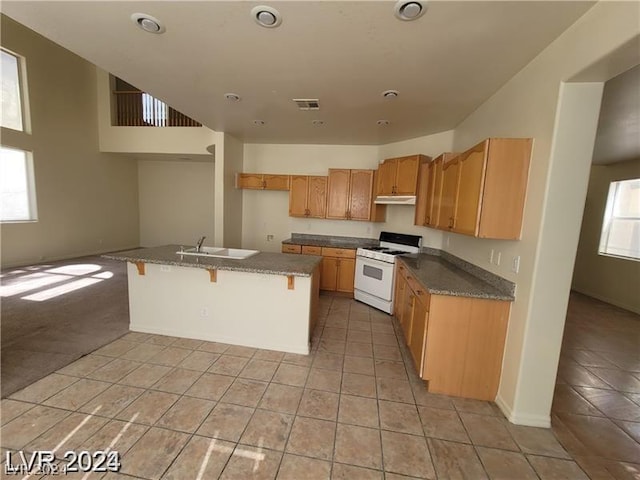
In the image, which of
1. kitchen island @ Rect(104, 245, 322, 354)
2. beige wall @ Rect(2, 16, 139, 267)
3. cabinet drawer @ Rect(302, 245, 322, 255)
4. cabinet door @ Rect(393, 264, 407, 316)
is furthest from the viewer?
beige wall @ Rect(2, 16, 139, 267)

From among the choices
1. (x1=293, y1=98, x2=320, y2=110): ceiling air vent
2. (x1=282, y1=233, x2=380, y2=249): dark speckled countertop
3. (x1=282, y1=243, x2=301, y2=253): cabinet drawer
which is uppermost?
(x1=293, y1=98, x2=320, y2=110): ceiling air vent

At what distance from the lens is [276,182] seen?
16.3ft

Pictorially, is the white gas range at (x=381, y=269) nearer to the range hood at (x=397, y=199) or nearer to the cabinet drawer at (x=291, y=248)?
the range hood at (x=397, y=199)

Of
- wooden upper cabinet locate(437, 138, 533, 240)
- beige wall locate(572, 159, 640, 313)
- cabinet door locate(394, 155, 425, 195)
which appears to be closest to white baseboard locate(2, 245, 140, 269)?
cabinet door locate(394, 155, 425, 195)

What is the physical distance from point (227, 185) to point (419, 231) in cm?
337

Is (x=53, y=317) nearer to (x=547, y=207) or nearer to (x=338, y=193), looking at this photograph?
(x=338, y=193)

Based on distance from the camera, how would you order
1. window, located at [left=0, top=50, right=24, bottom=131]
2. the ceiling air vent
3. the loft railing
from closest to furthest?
the ceiling air vent
window, located at [left=0, top=50, right=24, bottom=131]
the loft railing

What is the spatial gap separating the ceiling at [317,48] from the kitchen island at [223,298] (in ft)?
5.95

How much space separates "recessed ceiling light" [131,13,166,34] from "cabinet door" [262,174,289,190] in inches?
124

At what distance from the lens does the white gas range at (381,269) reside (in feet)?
12.7

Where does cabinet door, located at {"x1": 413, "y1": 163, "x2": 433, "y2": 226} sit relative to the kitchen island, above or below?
above

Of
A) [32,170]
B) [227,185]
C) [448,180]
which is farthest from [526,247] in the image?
[32,170]

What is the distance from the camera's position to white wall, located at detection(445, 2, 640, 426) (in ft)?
5.62

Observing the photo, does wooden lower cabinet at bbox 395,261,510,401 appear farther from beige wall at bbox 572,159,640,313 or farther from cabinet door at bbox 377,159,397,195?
beige wall at bbox 572,159,640,313
